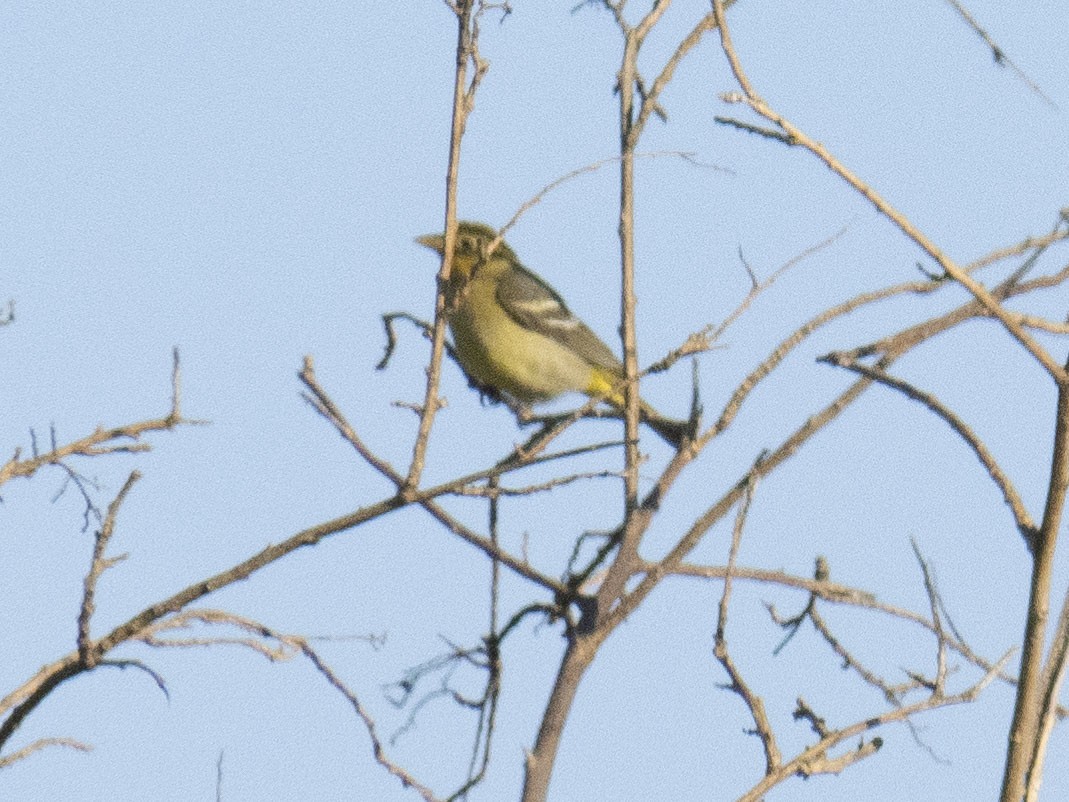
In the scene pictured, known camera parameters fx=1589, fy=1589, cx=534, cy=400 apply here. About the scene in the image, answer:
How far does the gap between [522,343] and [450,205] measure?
19.5 feet

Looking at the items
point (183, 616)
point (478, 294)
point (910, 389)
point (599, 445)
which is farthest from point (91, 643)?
point (478, 294)

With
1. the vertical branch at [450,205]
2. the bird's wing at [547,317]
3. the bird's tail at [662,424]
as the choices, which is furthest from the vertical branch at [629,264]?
the bird's wing at [547,317]

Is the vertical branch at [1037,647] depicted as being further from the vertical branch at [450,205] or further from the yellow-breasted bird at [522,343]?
the yellow-breasted bird at [522,343]

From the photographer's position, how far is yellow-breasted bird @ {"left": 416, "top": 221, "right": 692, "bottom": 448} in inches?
325

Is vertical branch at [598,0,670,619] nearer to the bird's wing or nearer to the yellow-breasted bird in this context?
the yellow-breasted bird

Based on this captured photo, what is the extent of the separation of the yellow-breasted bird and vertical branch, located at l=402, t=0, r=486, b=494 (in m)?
5.22

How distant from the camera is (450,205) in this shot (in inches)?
97.8

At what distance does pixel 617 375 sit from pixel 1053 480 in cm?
709

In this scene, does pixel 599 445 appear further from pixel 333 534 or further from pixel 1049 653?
pixel 1049 653

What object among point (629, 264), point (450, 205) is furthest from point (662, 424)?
point (450, 205)

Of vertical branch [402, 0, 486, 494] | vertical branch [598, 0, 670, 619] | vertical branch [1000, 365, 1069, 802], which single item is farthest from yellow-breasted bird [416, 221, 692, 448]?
vertical branch [1000, 365, 1069, 802]

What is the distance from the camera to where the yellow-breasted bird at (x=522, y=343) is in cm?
827

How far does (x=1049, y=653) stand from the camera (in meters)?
1.96

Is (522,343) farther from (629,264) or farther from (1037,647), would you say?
(1037,647)
